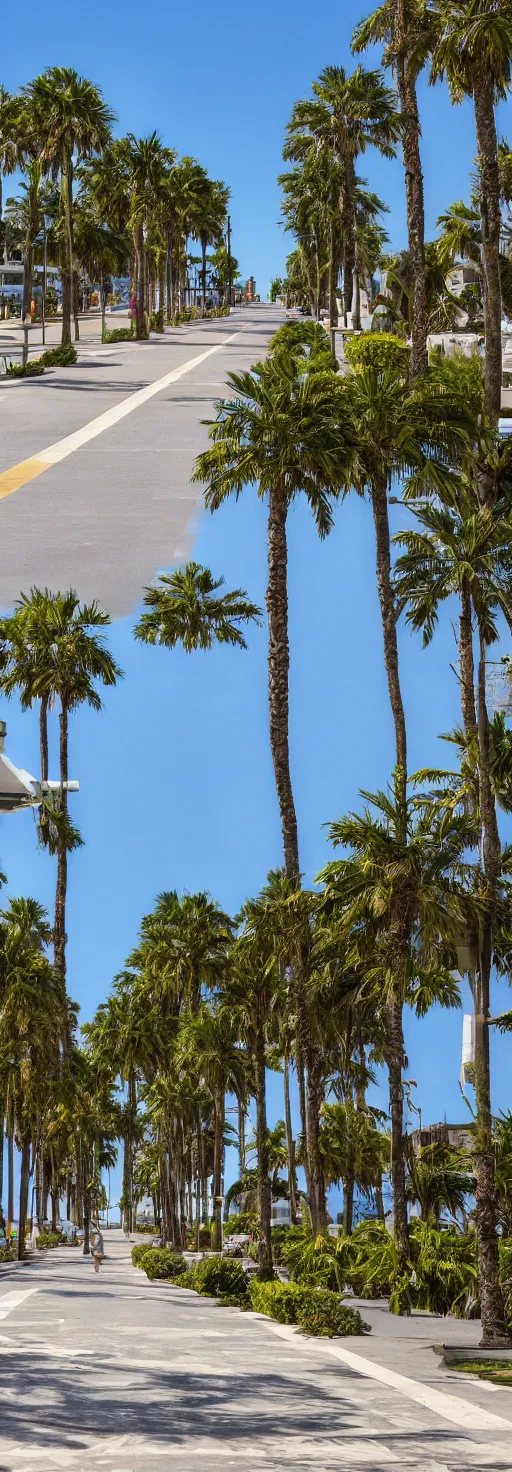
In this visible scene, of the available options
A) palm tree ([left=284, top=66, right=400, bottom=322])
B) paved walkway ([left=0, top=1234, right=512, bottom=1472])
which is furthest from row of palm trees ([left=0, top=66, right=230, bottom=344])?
paved walkway ([left=0, top=1234, right=512, bottom=1472])

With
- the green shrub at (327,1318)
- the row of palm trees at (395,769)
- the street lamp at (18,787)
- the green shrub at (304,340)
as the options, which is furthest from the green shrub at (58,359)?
the street lamp at (18,787)

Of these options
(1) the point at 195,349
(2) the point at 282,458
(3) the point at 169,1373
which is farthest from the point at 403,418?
(1) the point at 195,349

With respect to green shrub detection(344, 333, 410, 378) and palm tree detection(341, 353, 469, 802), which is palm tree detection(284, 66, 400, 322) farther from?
palm tree detection(341, 353, 469, 802)

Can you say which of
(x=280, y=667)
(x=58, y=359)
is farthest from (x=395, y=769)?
(x=58, y=359)

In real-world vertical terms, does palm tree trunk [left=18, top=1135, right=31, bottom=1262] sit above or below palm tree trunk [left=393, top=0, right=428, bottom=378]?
below

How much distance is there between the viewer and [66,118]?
70.8 meters

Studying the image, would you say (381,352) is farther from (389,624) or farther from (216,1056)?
(216,1056)

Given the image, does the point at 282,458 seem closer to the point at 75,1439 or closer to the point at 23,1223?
the point at 75,1439

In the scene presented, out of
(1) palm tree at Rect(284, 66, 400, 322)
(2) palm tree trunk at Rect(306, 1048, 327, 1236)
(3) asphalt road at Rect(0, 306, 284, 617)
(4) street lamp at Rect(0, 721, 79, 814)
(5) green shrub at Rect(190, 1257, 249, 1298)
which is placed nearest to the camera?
(4) street lamp at Rect(0, 721, 79, 814)

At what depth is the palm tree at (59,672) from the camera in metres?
48.6

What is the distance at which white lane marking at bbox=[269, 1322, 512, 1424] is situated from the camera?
1268 cm

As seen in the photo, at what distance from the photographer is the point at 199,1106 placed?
6544cm

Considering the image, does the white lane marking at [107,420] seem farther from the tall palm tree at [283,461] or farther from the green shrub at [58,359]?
the green shrub at [58,359]

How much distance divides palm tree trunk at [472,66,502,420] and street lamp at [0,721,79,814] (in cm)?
2022
